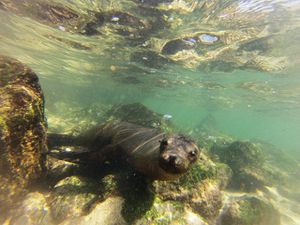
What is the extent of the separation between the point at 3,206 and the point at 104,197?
2275 mm

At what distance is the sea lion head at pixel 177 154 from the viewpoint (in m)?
3.44

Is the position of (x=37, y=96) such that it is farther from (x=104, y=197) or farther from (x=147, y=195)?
(x=147, y=195)

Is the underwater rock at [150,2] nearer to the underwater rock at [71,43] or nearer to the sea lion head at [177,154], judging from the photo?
the sea lion head at [177,154]

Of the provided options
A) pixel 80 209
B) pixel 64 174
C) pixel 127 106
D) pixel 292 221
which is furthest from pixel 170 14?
pixel 292 221

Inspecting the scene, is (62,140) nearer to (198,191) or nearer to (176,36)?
(198,191)

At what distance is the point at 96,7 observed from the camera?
11.8 metres

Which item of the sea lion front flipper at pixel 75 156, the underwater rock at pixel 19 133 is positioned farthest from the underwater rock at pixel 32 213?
the sea lion front flipper at pixel 75 156

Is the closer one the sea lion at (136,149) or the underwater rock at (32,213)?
the sea lion at (136,149)

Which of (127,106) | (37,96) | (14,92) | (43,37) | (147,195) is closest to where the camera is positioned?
(147,195)

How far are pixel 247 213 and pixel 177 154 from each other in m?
5.50

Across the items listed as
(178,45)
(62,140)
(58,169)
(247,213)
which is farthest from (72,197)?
(178,45)

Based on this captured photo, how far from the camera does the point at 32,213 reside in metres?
5.16

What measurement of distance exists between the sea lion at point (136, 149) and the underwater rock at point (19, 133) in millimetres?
644

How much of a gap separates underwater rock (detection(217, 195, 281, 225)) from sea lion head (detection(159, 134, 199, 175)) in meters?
4.61
